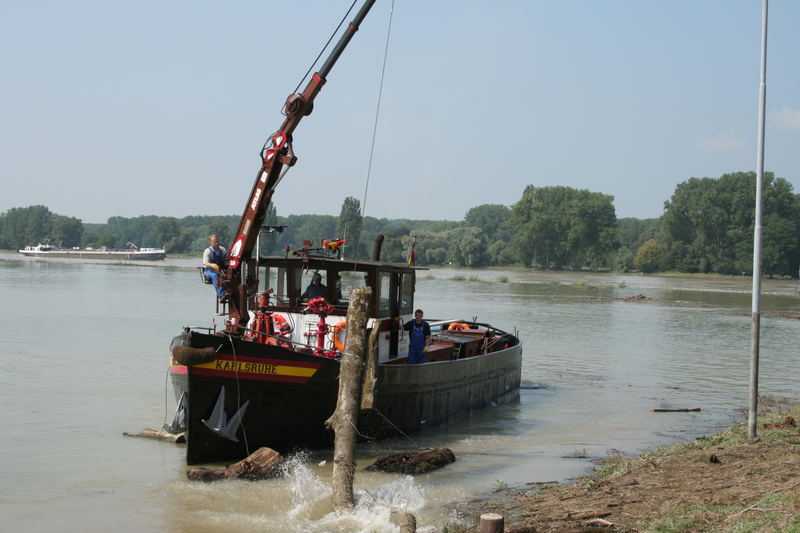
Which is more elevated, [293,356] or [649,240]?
[649,240]

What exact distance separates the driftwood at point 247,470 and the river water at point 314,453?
16 cm

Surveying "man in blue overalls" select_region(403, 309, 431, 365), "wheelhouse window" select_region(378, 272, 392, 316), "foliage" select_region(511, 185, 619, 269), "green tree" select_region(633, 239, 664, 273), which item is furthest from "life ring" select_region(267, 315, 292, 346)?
"foliage" select_region(511, 185, 619, 269)

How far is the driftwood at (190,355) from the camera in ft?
37.8

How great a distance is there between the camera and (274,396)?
1236 centimetres

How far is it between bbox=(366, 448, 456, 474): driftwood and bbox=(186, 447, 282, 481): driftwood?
1.54 meters

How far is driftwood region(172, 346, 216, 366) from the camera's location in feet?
37.8

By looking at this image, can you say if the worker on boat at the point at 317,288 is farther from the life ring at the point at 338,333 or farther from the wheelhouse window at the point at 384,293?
the wheelhouse window at the point at 384,293

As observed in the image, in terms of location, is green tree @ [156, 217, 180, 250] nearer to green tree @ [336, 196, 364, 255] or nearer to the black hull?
green tree @ [336, 196, 364, 255]

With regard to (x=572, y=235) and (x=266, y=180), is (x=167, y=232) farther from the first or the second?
(x=266, y=180)

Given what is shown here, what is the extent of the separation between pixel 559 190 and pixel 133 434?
12709 centimetres

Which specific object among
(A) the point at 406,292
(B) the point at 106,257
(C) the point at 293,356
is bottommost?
(B) the point at 106,257

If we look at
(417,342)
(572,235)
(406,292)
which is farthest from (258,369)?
(572,235)

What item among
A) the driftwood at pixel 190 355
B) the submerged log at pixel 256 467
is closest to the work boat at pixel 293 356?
the driftwood at pixel 190 355

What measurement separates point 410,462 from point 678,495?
415 centimetres
